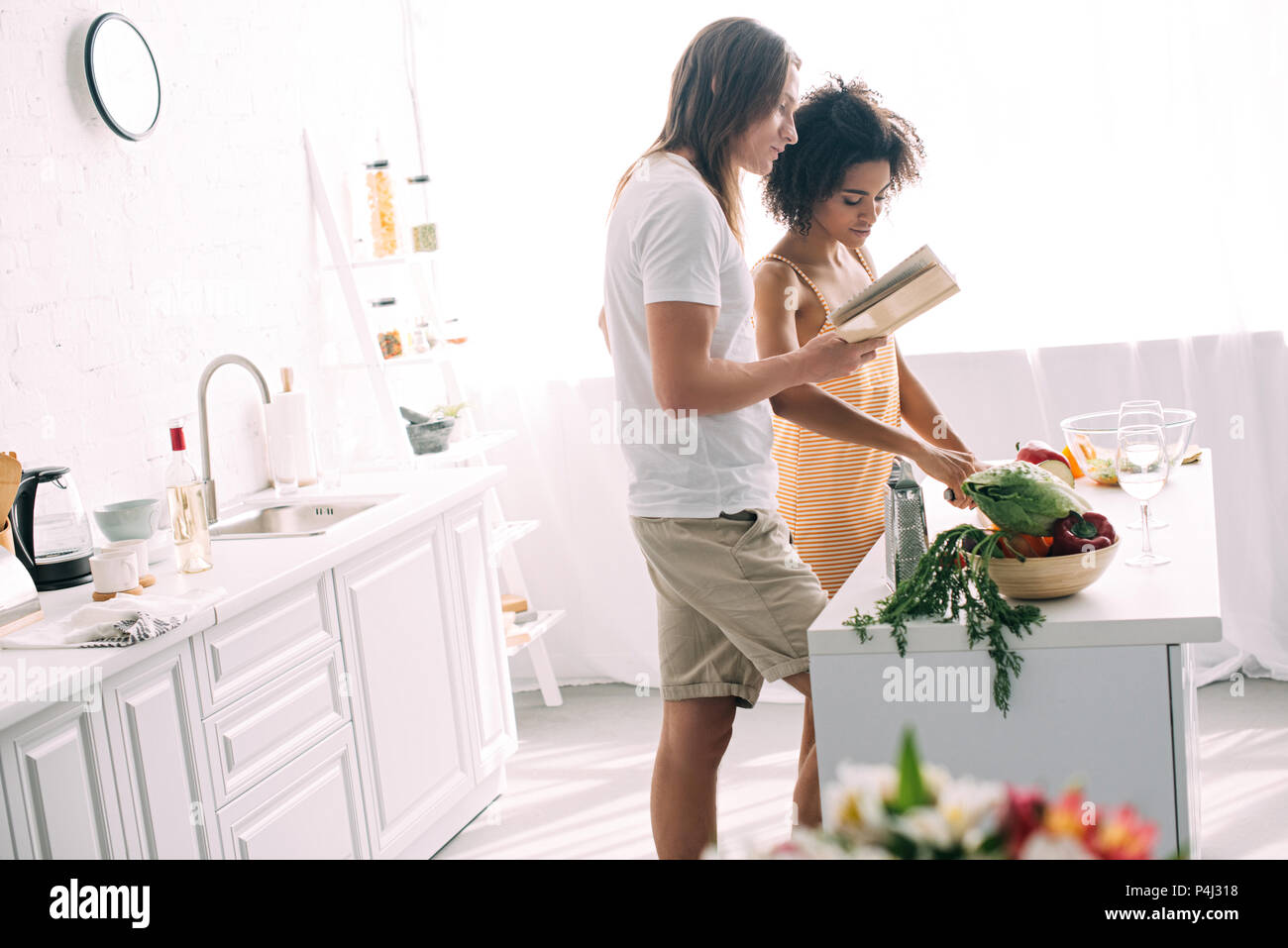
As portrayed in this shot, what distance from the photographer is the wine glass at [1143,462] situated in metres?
1.56

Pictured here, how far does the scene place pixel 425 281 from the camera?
3492mm

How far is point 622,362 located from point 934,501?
2.28 feet

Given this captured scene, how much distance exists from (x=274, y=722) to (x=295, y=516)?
77cm

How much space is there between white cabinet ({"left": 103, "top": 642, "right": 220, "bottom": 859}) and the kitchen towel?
0.20 feet

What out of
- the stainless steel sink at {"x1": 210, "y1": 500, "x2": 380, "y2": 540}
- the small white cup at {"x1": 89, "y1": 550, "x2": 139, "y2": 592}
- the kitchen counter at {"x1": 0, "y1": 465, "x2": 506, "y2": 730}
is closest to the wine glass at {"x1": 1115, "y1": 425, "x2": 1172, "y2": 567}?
the kitchen counter at {"x1": 0, "y1": 465, "x2": 506, "y2": 730}

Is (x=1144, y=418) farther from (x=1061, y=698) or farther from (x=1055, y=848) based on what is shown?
(x=1055, y=848)

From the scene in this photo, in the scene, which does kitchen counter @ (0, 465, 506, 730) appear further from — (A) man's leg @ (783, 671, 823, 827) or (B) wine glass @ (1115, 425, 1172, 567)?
(B) wine glass @ (1115, 425, 1172, 567)

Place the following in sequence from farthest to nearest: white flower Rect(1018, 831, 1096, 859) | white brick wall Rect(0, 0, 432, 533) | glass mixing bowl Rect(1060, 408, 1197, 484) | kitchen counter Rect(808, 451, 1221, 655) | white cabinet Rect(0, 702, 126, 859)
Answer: white brick wall Rect(0, 0, 432, 533) → glass mixing bowl Rect(1060, 408, 1197, 484) → white cabinet Rect(0, 702, 126, 859) → kitchen counter Rect(808, 451, 1221, 655) → white flower Rect(1018, 831, 1096, 859)

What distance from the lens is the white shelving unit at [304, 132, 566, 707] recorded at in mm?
3174

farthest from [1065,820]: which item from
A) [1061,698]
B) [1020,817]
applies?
[1061,698]

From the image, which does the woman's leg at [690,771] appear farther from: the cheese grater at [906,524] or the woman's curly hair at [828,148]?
the woman's curly hair at [828,148]

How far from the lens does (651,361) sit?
5.64ft

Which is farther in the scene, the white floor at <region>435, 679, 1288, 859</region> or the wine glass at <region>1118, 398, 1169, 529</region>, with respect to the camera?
the white floor at <region>435, 679, 1288, 859</region>
